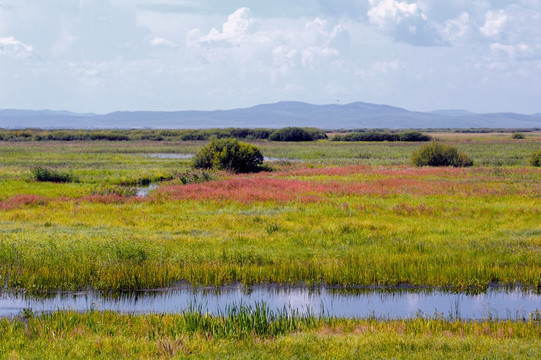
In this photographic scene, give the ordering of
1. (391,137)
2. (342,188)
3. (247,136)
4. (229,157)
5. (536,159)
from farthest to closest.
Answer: (247,136) < (391,137) < (536,159) < (229,157) < (342,188)

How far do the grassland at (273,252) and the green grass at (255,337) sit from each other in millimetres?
39

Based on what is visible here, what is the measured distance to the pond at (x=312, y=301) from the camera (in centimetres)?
1329

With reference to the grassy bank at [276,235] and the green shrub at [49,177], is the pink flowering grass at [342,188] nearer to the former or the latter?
the grassy bank at [276,235]

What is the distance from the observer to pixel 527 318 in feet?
40.7

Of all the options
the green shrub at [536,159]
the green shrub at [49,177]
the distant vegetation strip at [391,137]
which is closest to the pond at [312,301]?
the green shrub at [49,177]

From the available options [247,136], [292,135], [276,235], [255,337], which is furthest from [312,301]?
[247,136]

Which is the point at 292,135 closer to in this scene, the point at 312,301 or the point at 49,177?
the point at 49,177

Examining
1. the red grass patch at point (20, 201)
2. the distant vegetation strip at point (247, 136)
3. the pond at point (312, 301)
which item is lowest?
the pond at point (312, 301)

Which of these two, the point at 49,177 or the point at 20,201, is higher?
the point at 49,177

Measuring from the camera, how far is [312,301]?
1415 cm

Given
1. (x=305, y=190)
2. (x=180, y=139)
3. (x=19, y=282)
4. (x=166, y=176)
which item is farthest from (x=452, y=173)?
(x=180, y=139)

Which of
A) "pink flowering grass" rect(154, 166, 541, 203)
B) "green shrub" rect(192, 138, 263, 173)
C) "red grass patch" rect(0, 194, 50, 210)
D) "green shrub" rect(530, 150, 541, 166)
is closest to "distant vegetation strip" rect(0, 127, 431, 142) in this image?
"green shrub" rect(530, 150, 541, 166)

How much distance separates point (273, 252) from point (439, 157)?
40.6 m

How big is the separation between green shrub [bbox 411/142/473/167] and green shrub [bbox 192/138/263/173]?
1655cm
